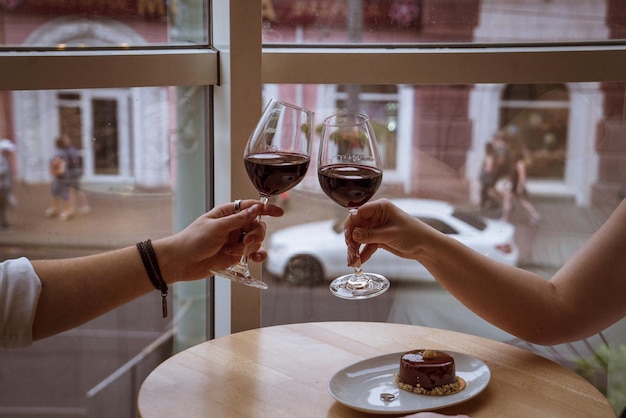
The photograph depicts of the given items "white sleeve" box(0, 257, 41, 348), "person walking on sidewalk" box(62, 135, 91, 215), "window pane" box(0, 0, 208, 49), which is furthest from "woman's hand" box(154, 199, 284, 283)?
"window pane" box(0, 0, 208, 49)

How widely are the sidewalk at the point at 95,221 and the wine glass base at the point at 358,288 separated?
79cm

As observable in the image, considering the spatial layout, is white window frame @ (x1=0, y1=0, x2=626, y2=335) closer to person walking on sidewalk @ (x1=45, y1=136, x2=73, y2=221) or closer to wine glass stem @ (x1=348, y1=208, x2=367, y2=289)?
person walking on sidewalk @ (x1=45, y1=136, x2=73, y2=221)

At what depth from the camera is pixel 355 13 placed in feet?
7.80

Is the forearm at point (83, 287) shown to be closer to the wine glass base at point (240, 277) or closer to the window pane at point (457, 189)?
the wine glass base at point (240, 277)

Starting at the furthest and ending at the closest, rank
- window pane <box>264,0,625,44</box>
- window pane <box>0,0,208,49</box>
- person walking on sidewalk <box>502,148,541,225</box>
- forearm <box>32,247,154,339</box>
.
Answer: person walking on sidewalk <box>502,148,541,225</box> < window pane <box>264,0,625,44</box> < window pane <box>0,0,208,49</box> < forearm <box>32,247,154,339</box>

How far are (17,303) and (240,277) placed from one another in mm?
443

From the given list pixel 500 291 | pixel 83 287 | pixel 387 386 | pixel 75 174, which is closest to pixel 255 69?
pixel 75 174

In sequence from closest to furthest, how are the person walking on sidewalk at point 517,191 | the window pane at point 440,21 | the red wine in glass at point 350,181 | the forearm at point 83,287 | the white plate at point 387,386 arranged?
1. the white plate at point 387,386
2. the red wine in glass at point 350,181
3. the forearm at point 83,287
4. the window pane at point 440,21
5. the person walking on sidewalk at point 517,191

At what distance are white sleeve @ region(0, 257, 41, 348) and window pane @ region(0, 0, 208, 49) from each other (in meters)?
0.62

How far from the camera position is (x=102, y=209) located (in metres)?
2.19

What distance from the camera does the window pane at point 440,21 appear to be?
7.75 ft

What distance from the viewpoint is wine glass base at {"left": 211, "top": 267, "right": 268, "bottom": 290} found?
1691 millimetres

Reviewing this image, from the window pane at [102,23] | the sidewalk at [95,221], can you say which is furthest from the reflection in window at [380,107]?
the sidewalk at [95,221]

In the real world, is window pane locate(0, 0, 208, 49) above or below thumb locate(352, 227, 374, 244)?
above
